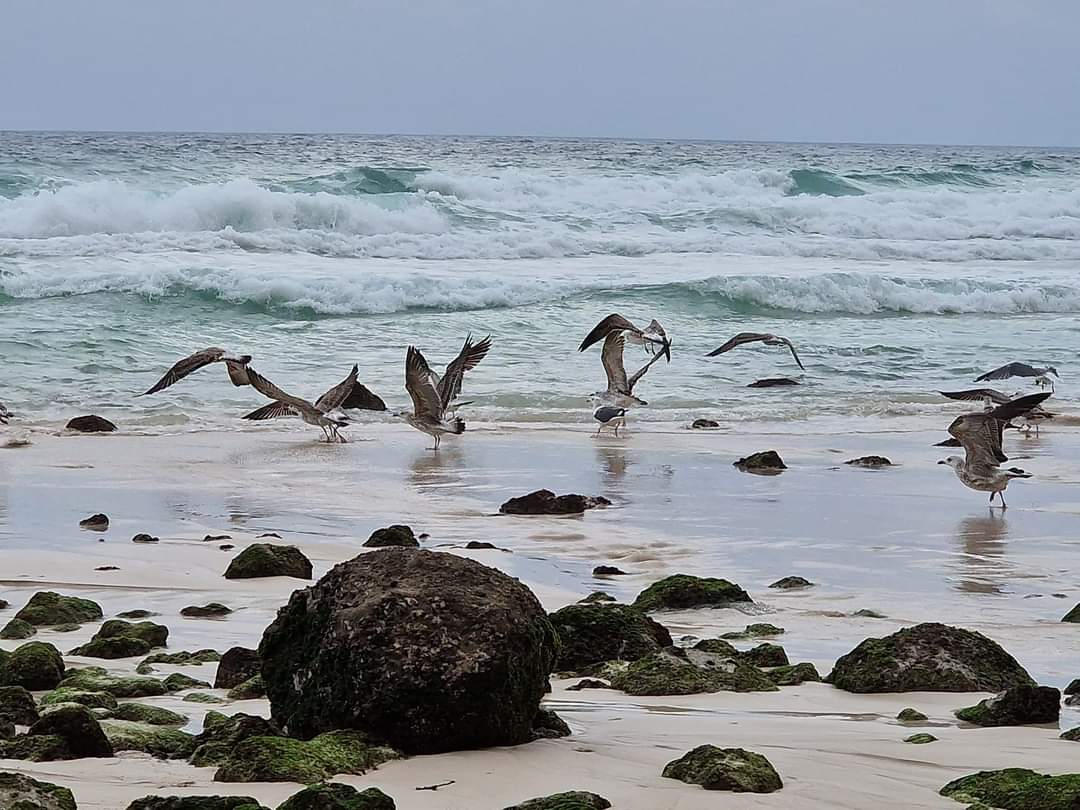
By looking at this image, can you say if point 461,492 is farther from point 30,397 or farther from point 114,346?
point 114,346

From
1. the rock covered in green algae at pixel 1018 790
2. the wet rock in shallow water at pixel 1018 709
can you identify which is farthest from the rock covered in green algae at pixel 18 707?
the wet rock in shallow water at pixel 1018 709

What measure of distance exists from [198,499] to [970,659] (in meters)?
6.16

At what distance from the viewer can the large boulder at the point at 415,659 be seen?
4.05 meters

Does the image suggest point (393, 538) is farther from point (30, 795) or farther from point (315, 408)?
point (315, 408)

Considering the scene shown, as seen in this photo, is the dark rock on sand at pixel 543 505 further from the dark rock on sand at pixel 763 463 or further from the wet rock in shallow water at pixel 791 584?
the wet rock in shallow water at pixel 791 584

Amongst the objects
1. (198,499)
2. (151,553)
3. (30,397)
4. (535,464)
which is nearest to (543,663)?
(151,553)

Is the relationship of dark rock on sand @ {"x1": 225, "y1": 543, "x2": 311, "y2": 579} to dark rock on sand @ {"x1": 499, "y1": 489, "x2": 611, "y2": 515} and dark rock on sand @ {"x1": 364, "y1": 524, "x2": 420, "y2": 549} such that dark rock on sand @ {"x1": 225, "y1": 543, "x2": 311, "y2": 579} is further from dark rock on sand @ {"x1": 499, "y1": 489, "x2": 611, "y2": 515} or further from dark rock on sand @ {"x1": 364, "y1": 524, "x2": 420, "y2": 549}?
Result: dark rock on sand @ {"x1": 499, "y1": 489, "x2": 611, "y2": 515}

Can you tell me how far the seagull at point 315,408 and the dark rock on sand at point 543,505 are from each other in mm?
3792

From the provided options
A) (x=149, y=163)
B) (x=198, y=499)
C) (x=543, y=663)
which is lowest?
(x=198, y=499)

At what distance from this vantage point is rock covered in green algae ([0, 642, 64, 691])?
4973 millimetres

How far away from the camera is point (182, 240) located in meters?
28.7

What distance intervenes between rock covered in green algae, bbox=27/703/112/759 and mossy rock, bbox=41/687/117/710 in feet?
1.69

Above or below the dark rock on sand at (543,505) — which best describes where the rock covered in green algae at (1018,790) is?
above

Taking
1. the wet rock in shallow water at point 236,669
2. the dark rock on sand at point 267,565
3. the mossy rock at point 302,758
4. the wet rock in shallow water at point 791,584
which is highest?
the mossy rock at point 302,758
